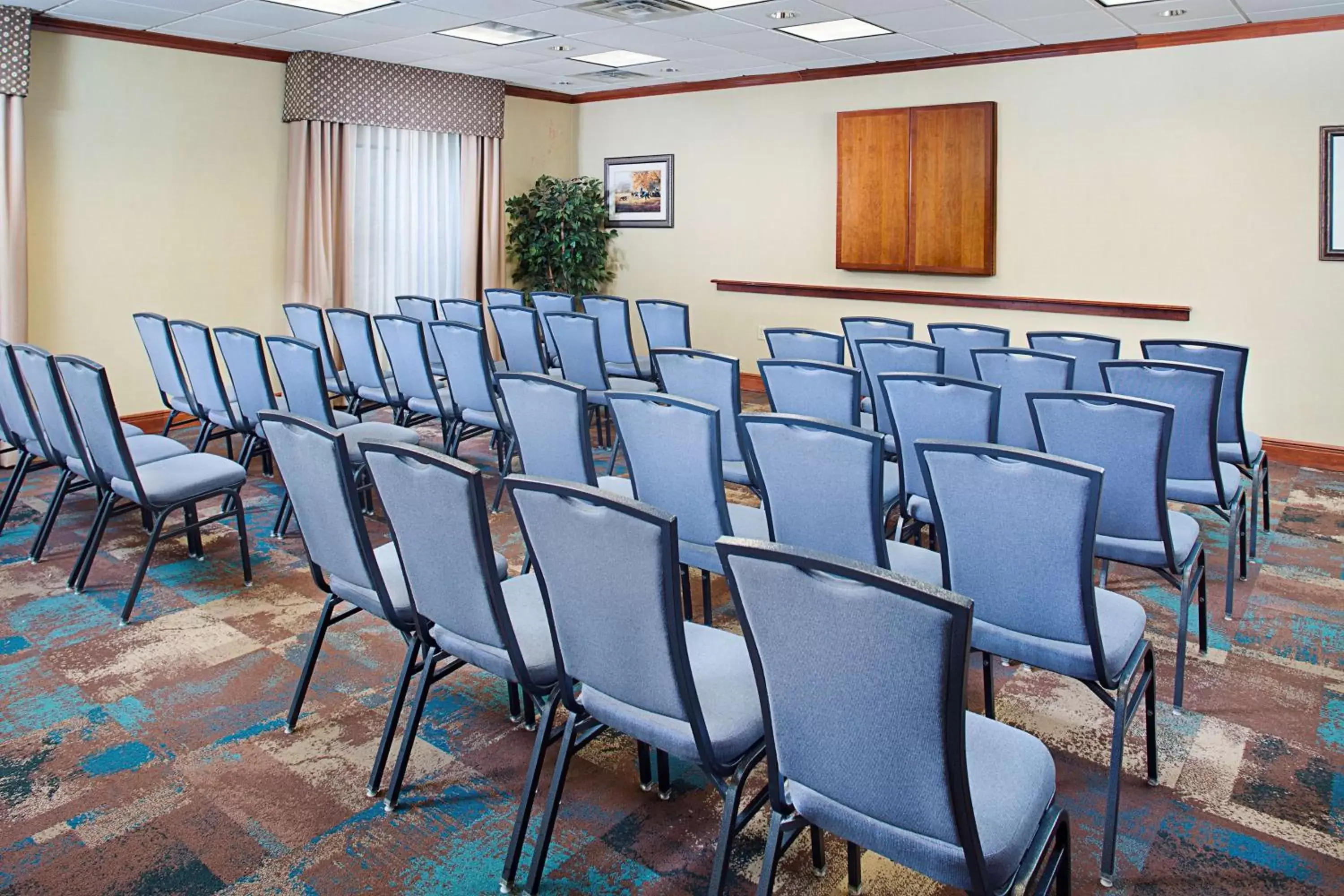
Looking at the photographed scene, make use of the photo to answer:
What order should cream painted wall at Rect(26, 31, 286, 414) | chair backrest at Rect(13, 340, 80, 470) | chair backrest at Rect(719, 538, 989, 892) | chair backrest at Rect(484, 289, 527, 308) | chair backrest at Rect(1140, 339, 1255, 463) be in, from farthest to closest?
chair backrest at Rect(484, 289, 527, 308) < cream painted wall at Rect(26, 31, 286, 414) < chair backrest at Rect(1140, 339, 1255, 463) < chair backrest at Rect(13, 340, 80, 470) < chair backrest at Rect(719, 538, 989, 892)

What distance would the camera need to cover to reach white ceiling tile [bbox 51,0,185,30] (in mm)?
6227

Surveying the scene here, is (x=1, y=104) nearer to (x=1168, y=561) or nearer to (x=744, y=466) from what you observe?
(x=744, y=466)

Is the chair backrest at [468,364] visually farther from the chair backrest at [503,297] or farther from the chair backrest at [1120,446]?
the chair backrest at [1120,446]

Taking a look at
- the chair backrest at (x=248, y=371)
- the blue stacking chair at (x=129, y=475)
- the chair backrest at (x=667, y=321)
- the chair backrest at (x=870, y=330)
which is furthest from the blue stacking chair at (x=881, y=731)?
the chair backrest at (x=667, y=321)

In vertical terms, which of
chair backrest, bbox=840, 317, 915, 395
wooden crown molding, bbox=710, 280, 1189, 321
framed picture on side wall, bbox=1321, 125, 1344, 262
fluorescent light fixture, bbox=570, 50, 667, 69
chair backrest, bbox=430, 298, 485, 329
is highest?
fluorescent light fixture, bbox=570, 50, 667, 69

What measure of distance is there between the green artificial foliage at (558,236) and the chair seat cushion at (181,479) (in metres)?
5.77

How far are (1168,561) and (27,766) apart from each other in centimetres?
336

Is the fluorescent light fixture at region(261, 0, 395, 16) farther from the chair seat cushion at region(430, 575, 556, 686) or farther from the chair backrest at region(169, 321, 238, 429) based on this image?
the chair seat cushion at region(430, 575, 556, 686)

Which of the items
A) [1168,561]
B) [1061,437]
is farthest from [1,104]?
[1168,561]

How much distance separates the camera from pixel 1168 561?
313 centimetres

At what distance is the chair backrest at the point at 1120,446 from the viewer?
→ 117 inches

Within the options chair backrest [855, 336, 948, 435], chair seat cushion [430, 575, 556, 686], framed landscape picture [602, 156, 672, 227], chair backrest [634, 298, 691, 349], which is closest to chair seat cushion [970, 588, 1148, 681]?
chair seat cushion [430, 575, 556, 686]

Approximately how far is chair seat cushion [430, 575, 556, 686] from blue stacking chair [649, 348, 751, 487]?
1.52 meters

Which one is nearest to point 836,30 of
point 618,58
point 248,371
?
point 618,58
